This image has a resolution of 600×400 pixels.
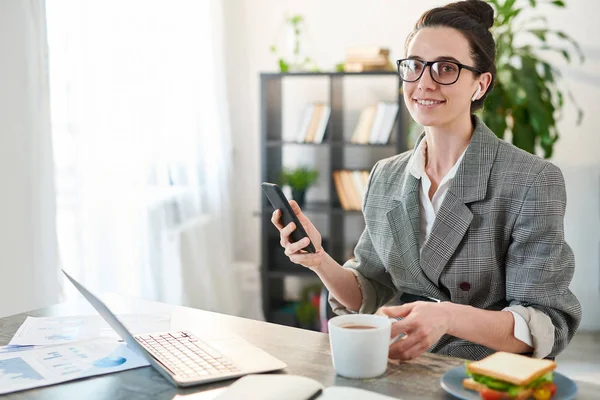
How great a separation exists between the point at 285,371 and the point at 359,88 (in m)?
3.63

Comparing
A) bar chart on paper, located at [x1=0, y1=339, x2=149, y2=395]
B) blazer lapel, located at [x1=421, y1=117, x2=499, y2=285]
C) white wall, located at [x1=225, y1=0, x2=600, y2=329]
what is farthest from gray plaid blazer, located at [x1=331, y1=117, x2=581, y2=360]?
white wall, located at [x1=225, y1=0, x2=600, y2=329]

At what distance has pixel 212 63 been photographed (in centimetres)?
421

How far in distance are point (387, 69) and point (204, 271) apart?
1545 millimetres

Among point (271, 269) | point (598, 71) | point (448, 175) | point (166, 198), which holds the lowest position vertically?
point (271, 269)

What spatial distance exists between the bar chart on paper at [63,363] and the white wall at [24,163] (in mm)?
1240

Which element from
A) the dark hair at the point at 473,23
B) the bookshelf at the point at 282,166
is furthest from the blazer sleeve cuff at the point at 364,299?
the bookshelf at the point at 282,166

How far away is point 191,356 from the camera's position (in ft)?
4.24

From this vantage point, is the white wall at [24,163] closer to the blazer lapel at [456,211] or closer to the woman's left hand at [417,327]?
the blazer lapel at [456,211]

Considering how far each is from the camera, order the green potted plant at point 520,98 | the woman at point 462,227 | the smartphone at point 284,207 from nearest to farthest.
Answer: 1. the smartphone at point 284,207
2. the woman at point 462,227
3. the green potted plant at point 520,98

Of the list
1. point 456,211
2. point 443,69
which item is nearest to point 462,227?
point 456,211

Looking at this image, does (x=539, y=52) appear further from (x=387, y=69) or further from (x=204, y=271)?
(x=204, y=271)

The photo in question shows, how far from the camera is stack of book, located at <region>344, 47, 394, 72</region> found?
420 cm

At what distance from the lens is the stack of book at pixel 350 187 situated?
4316 millimetres

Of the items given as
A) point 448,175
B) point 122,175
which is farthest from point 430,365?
point 122,175
